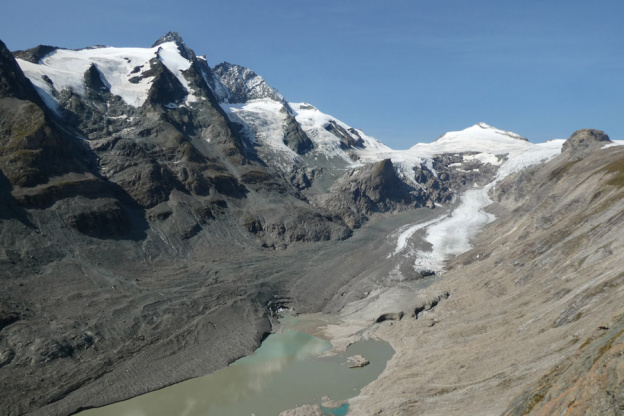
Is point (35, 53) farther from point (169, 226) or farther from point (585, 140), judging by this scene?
point (585, 140)

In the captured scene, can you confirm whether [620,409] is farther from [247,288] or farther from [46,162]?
[46,162]

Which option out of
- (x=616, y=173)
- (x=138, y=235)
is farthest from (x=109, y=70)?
(x=616, y=173)

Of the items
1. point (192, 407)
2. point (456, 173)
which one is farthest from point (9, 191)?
point (456, 173)

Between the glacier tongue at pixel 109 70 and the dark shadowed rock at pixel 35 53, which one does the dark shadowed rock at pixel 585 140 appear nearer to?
the glacier tongue at pixel 109 70

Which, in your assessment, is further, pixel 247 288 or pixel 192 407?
pixel 247 288

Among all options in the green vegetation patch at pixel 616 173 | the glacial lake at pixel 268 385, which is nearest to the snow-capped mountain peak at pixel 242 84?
the green vegetation patch at pixel 616 173

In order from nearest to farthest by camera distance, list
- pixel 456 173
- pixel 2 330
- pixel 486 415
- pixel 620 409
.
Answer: pixel 620 409
pixel 486 415
pixel 2 330
pixel 456 173
